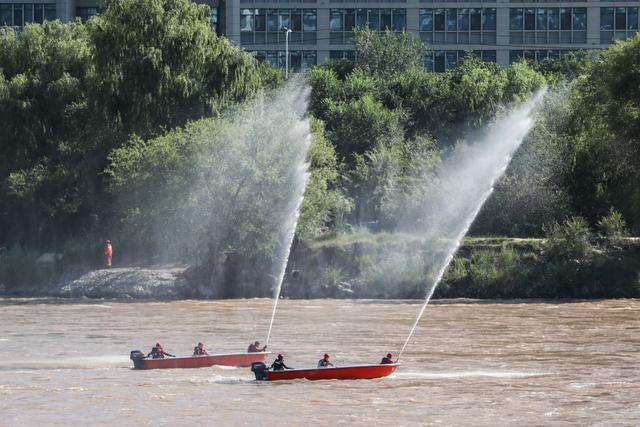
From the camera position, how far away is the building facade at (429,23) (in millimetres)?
112250

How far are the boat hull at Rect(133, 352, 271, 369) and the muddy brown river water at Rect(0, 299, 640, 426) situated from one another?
1.58 ft

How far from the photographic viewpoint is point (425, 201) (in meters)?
71.8

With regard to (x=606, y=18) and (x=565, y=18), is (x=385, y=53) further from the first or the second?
(x=606, y=18)

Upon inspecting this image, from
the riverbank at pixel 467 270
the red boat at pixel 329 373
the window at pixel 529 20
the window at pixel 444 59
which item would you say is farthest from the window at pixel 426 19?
the red boat at pixel 329 373

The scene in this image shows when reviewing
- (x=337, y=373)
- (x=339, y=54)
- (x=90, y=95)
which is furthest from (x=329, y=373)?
(x=339, y=54)

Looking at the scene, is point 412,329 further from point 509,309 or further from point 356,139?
point 356,139

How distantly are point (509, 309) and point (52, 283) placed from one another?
A: 25621 millimetres

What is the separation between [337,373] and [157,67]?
38.3 meters

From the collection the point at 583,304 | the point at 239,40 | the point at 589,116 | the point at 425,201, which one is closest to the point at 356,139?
the point at 425,201

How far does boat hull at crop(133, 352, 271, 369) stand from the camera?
38.4 m

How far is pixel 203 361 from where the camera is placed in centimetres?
3884

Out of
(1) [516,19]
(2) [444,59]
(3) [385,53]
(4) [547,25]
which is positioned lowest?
(2) [444,59]

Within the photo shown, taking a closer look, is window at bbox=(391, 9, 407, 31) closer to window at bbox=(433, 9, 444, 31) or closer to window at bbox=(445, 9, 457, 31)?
window at bbox=(433, 9, 444, 31)

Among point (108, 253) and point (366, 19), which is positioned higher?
point (366, 19)
